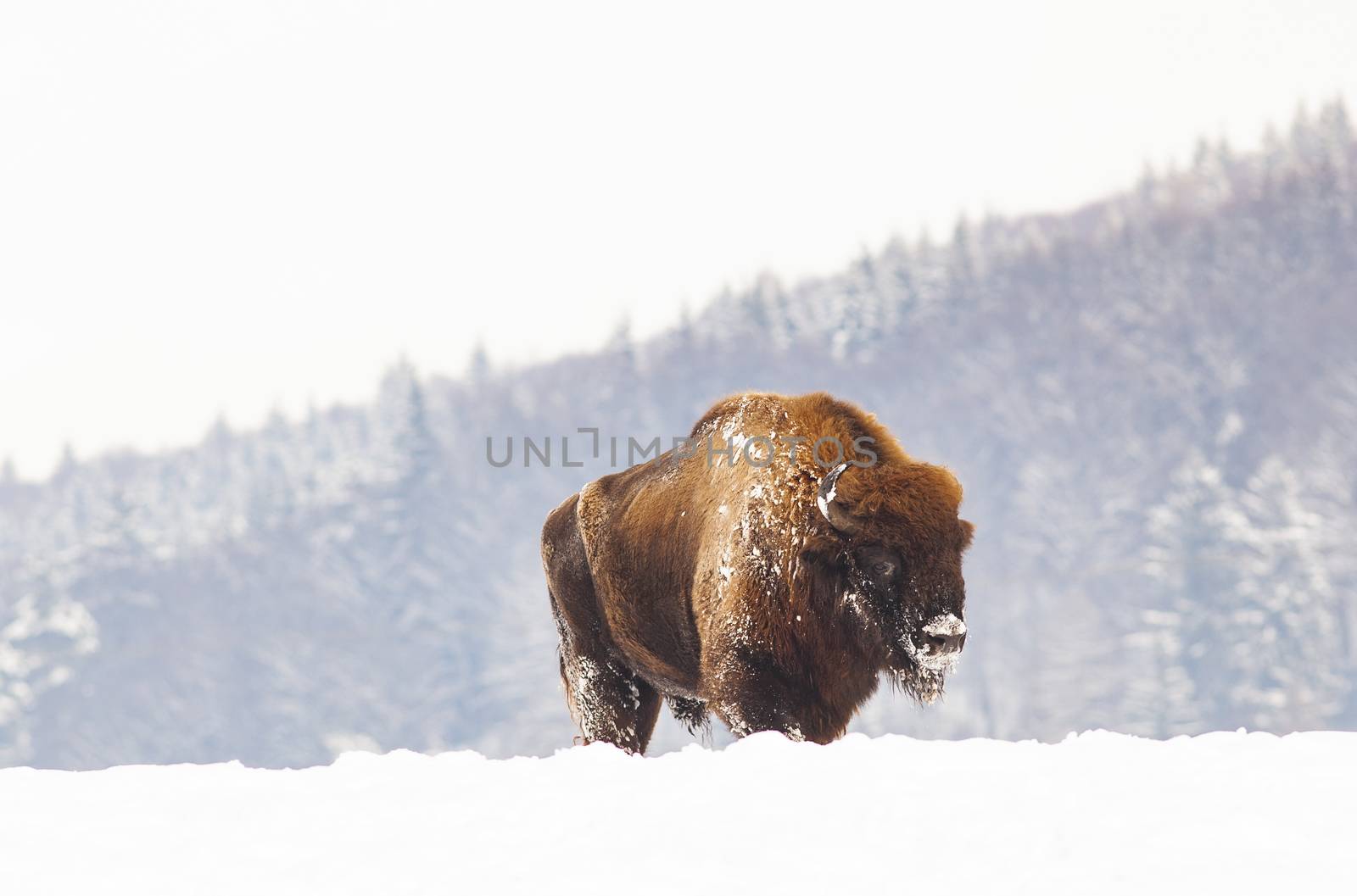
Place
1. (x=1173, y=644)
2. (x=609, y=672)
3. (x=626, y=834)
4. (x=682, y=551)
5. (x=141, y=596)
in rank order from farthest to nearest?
1. (x=141, y=596)
2. (x=1173, y=644)
3. (x=609, y=672)
4. (x=682, y=551)
5. (x=626, y=834)

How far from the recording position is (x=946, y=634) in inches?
261

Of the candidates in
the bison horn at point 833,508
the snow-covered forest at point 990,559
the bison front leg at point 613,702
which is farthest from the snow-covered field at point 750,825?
the snow-covered forest at point 990,559

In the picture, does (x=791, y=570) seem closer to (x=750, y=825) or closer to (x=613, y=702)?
(x=613, y=702)

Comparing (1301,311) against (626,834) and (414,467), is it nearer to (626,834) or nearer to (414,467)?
(414,467)

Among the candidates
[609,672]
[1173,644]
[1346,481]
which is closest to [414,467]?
[1173,644]

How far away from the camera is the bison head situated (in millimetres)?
6762

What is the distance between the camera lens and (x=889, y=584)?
22.6 feet

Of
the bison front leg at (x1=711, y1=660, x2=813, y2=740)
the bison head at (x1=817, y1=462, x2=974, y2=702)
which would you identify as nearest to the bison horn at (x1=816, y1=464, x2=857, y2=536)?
the bison head at (x1=817, y1=462, x2=974, y2=702)

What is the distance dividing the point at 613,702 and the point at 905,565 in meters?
2.63

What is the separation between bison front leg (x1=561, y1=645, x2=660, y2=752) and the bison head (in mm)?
2190

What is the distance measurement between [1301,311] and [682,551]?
196 m

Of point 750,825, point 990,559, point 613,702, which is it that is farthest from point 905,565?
point 990,559

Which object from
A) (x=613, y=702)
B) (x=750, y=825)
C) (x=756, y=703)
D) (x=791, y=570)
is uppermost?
(x=791, y=570)

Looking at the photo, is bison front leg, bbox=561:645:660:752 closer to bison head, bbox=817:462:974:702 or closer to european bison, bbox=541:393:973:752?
european bison, bbox=541:393:973:752
